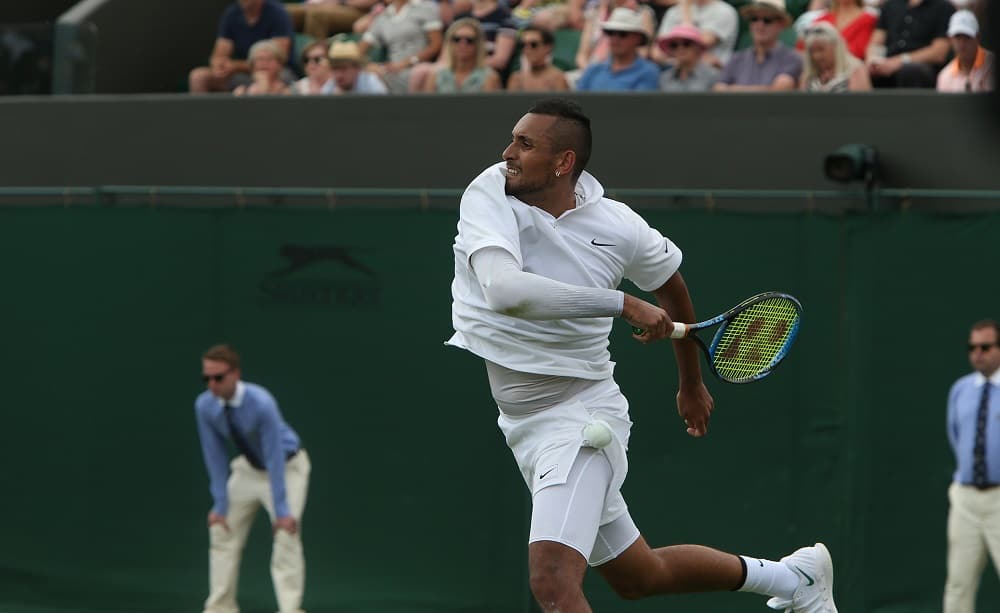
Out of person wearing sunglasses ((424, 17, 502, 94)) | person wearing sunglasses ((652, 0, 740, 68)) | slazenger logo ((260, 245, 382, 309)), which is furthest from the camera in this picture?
person wearing sunglasses ((424, 17, 502, 94))

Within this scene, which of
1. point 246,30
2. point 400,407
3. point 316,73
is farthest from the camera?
point 246,30

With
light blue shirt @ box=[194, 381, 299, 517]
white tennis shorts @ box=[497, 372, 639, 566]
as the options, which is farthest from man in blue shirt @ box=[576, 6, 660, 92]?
white tennis shorts @ box=[497, 372, 639, 566]

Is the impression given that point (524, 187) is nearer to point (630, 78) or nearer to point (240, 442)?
point (240, 442)

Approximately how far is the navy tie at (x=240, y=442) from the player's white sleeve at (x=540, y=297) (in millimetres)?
5538

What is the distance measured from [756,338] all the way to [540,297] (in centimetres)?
109

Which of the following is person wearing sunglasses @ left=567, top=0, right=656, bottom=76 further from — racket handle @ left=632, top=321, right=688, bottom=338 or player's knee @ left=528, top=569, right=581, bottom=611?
player's knee @ left=528, top=569, right=581, bottom=611

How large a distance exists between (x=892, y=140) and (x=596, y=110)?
73.6 inches

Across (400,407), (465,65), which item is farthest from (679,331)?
(465,65)

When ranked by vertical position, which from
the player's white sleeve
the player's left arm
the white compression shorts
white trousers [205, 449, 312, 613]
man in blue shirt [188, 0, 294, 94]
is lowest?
white trousers [205, 449, 312, 613]

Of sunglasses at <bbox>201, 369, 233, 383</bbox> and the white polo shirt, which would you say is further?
sunglasses at <bbox>201, 369, 233, 383</bbox>

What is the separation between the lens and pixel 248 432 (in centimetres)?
1110

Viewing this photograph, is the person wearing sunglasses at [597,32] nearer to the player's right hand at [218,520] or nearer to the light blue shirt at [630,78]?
the light blue shirt at [630,78]

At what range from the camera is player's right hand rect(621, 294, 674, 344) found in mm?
5703

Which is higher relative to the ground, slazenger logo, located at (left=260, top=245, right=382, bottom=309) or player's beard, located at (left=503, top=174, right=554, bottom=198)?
player's beard, located at (left=503, top=174, right=554, bottom=198)
